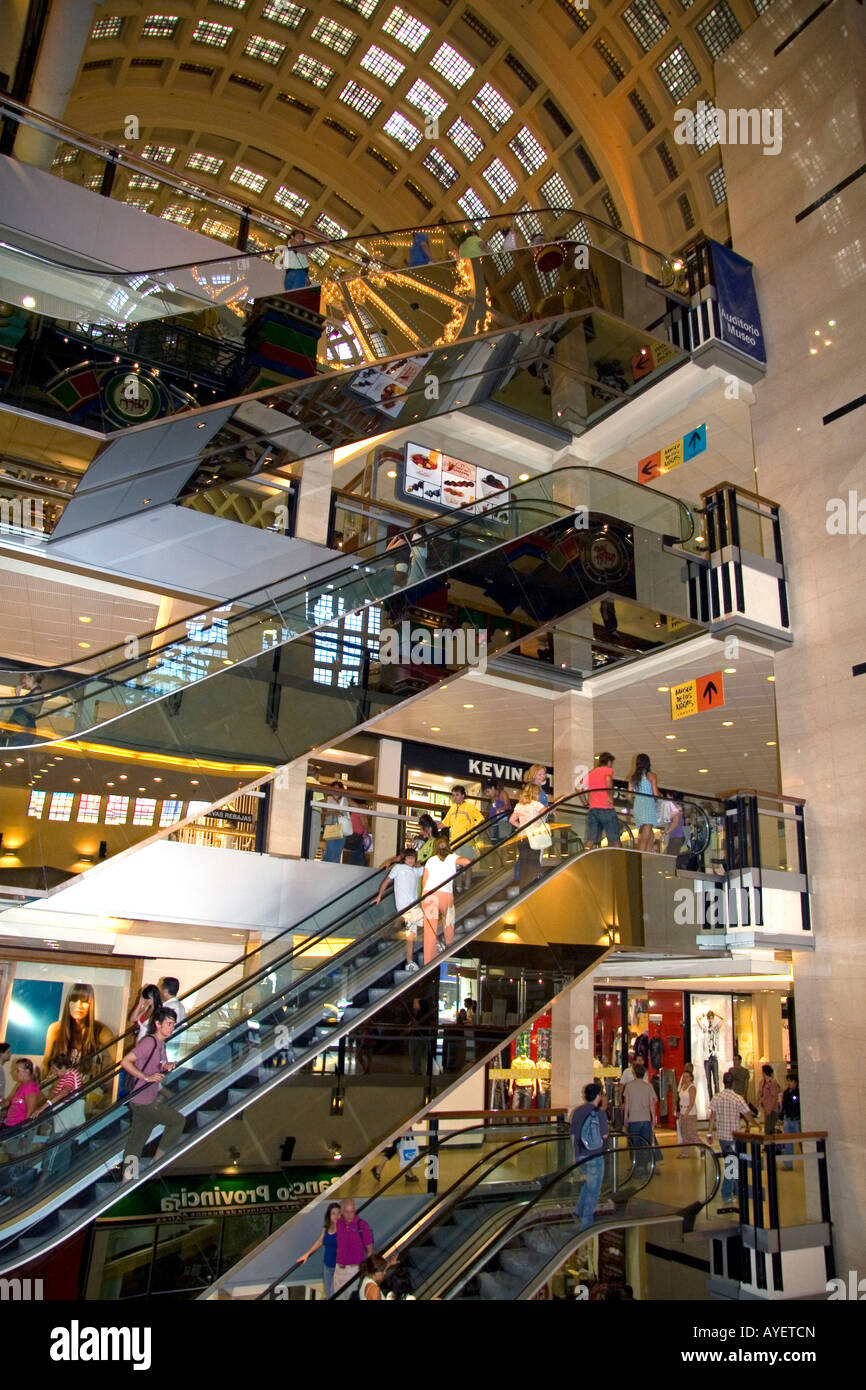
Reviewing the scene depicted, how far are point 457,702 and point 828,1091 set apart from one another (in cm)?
794

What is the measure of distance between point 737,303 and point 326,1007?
11.7 metres

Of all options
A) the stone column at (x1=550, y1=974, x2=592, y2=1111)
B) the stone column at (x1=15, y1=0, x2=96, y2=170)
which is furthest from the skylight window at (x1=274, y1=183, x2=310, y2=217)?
the stone column at (x1=550, y1=974, x2=592, y2=1111)

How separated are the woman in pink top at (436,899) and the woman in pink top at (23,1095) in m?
4.03

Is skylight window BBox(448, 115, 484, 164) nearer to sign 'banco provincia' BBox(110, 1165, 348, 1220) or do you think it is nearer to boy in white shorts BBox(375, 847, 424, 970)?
boy in white shorts BBox(375, 847, 424, 970)

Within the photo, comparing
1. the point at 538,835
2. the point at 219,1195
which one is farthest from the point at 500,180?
the point at 219,1195

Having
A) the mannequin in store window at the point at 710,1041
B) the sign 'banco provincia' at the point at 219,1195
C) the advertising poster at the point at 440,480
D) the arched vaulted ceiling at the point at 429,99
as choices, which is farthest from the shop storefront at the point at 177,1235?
the arched vaulted ceiling at the point at 429,99

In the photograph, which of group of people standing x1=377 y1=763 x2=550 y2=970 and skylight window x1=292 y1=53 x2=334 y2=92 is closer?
group of people standing x1=377 y1=763 x2=550 y2=970

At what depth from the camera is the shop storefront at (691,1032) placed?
20406mm

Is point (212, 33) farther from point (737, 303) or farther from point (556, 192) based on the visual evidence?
point (737, 303)

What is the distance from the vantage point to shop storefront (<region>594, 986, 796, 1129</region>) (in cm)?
2041

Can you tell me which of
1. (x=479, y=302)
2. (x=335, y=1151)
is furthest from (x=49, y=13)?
(x=335, y=1151)

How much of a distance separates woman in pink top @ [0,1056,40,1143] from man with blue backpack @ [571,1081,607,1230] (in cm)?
569

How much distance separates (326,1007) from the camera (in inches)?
368

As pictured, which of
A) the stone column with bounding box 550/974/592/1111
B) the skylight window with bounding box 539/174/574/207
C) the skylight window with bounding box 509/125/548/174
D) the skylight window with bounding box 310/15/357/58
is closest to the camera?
the stone column with bounding box 550/974/592/1111
